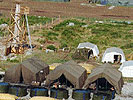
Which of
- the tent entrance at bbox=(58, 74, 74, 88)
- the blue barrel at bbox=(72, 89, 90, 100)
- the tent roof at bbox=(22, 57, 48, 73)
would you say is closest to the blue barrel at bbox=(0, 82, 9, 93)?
the tent roof at bbox=(22, 57, 48, 73)

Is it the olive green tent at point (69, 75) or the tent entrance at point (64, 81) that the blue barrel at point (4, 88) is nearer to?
the olive green tent at point (69, 75)

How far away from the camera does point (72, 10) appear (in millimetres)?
98562

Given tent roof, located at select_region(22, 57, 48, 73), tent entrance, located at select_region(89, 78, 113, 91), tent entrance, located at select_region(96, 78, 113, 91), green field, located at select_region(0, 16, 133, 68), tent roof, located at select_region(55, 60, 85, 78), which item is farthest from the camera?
green field, located at select_region(0, 16, 133, 68)

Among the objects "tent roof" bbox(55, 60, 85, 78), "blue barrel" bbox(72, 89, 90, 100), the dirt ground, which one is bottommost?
"blue barrel" bbox(72, 89, 90, 100)

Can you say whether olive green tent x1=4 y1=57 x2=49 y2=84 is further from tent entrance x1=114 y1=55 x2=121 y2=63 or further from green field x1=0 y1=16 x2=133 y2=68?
tent entrance x1=114 y1=55 x2=121 y2=63

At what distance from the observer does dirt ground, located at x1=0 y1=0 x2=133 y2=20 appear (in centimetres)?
9169

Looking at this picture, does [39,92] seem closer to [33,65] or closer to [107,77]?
[33,65]

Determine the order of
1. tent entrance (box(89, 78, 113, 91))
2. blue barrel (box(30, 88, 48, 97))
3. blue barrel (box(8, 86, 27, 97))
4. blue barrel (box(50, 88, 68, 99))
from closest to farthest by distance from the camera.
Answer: blue barrel (box(30, 88, 48, 97)) → blue barrel (box(50, 88, 68, 99)) → blue barrel (box(8, 86, 27, 97)) → tent entrance (box(89, 78, 113, 91))

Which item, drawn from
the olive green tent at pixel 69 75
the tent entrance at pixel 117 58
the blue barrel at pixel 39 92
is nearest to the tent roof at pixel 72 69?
the olive green tent at pixel 69 75

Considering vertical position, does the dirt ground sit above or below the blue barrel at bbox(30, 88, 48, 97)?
above

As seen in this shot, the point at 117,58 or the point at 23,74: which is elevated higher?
the point at 23,74

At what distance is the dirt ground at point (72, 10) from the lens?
91.7 m

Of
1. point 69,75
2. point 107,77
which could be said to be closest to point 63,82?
point 69,75

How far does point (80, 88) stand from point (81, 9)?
71.8 metres
